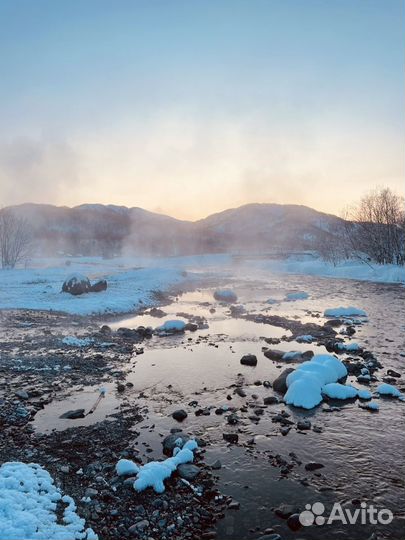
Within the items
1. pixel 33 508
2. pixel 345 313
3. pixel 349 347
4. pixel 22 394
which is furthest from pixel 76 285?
pixel 33 508

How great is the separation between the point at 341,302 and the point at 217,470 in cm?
2324

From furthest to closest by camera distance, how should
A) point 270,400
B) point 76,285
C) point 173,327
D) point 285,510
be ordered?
point 76,285 → point 173,327 → point 270,400 → point 285,510

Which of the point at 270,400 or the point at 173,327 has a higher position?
the point at 173,327

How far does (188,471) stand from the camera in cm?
643

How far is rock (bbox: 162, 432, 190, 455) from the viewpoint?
23.6 feet

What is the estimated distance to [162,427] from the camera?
26.7 ft

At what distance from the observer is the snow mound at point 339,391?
9671 millimetres

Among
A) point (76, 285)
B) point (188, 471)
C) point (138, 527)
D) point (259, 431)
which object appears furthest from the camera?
point (76, 285)

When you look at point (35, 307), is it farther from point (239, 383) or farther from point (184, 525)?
point (184, 525)

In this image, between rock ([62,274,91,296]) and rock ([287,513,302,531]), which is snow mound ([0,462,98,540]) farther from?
Answer: rock ([62,274,91,296])

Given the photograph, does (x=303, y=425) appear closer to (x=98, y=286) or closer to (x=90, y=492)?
(x=90, y=492)

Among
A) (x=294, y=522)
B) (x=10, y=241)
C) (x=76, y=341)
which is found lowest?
(x=294, y=522)

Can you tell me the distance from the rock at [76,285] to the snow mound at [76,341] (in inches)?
497

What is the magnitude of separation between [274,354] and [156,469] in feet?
25.3
